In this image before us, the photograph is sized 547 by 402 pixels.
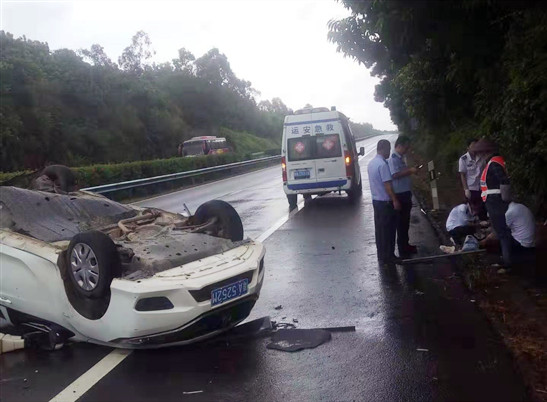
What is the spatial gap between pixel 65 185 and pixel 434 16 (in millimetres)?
4319

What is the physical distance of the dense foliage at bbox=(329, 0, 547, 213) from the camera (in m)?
5.49

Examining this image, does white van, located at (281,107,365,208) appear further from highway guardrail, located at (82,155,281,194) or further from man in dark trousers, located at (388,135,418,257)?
man in dark trousers, located at (388,135,418,257)

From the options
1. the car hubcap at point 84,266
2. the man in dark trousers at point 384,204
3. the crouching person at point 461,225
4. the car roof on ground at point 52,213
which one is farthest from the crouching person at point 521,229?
the car hubcap at point 84,266

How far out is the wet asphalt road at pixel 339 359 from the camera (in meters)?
4.59

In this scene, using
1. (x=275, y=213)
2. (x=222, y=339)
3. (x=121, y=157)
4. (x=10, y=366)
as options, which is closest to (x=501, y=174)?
(x=222, y=339)

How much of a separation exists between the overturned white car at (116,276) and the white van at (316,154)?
9.93m

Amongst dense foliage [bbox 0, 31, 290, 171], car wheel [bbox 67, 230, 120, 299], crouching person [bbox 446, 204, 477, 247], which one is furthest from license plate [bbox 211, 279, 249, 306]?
dense foliage [bbox 0, 31, 290, 171]

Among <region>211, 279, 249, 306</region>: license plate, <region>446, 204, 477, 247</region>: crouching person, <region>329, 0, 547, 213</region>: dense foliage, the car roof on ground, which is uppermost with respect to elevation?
<region>329, 0, 547, 213</region>: dense foliage

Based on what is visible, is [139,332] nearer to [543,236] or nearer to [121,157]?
[543,236]

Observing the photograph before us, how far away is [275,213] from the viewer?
50.8 feet

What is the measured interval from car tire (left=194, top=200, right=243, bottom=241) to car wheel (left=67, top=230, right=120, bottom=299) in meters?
1.54

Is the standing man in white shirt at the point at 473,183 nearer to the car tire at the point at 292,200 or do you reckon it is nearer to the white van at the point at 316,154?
the white van at the point at 316,154

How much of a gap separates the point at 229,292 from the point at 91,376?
127 cm

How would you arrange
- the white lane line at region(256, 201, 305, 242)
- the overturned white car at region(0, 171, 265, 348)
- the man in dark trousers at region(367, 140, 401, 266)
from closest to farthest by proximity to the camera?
the overturned white car at region(0, 171, 265, 348)
the man in dark trousers at region(367, 140, 401, 266)
the white lane line at region(256, 201, 305, 242)
